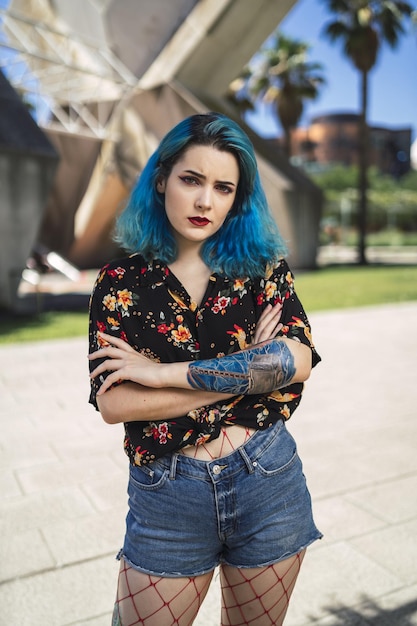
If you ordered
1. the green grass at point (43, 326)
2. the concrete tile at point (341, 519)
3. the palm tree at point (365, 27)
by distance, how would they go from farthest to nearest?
the palm tree at point (365, 27)
the green grass at point (43, 326)
the concrete tile at point (341, 519)

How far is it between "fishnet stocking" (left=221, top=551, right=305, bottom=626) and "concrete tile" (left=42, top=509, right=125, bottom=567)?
5.48 feet

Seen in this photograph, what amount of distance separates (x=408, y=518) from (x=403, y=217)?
61320mm

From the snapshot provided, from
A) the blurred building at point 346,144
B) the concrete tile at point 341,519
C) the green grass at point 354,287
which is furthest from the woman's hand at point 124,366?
the blurred building at point 346,144

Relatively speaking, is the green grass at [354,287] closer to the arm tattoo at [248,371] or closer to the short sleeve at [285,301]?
the short sleeve at [285,301]

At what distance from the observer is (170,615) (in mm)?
1615

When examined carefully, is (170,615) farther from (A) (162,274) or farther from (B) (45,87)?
(B) (45,87)

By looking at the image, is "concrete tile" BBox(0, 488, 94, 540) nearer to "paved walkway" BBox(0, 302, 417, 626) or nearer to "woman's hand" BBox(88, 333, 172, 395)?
"paved walkway" BBox(0, 302, 417, 626)

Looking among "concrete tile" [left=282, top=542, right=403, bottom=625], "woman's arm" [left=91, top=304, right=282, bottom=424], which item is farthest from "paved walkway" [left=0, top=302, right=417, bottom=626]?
"woman's arm" [left=91, top=304, right=282, bottom=424]

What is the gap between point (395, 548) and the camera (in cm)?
325

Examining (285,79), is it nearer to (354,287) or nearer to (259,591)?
(354,287)

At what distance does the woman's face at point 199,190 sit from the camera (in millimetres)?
1687

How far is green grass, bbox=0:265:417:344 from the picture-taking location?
10.5m

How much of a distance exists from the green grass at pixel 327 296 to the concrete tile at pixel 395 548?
7.37m

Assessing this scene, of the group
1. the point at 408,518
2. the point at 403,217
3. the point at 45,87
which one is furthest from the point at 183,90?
the point at 403,217
